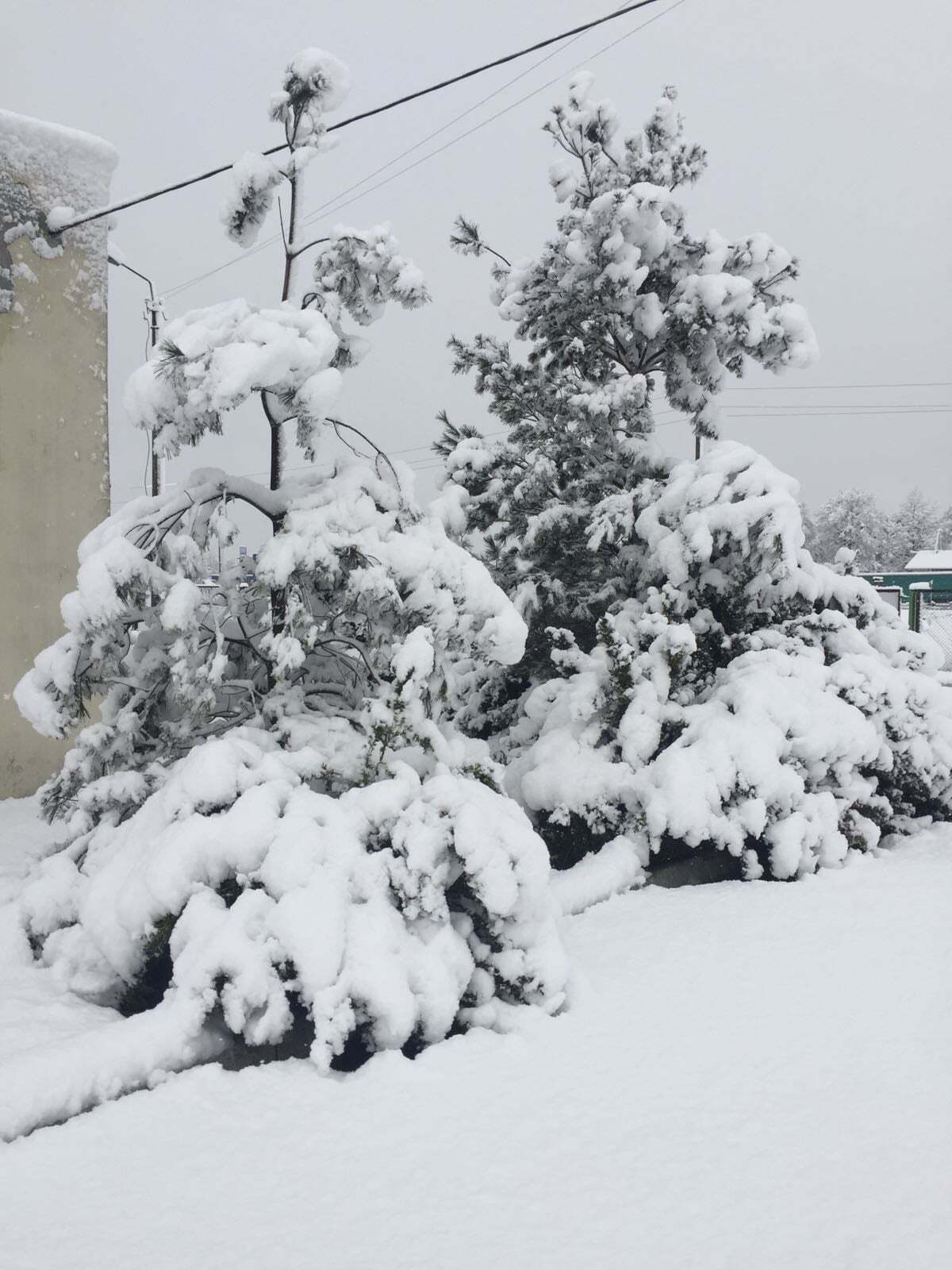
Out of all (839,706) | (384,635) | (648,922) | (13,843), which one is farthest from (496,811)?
(13,843)

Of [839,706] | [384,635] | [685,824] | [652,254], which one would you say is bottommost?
[685,824]

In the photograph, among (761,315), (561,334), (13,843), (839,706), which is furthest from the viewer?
(561,334)

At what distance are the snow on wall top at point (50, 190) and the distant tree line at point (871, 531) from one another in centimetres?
5557

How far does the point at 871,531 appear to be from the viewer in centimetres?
6781

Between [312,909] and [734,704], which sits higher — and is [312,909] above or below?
below

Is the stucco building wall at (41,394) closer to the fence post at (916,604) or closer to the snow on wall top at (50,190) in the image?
the snow on wall top at (50,190)

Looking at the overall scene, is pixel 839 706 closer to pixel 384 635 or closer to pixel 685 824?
pixel 685 824

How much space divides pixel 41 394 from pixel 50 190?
139 centimetres

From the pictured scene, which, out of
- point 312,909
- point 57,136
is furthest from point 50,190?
point 312,909

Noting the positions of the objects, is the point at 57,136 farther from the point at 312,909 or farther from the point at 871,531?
the point at 871,531

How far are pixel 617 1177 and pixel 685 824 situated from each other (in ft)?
7.93

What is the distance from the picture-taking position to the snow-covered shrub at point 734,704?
15.7ft

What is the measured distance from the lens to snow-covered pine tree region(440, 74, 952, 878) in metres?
4.95

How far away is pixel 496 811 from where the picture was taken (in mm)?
3447
